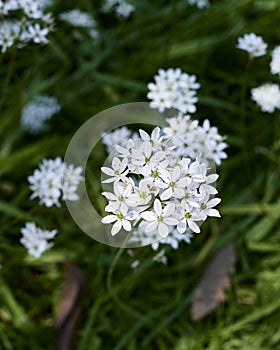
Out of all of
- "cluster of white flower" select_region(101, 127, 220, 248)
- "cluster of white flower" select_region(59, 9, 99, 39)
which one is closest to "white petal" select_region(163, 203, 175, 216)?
"cluster of white flower" select_region(101, 127, 220, 248)

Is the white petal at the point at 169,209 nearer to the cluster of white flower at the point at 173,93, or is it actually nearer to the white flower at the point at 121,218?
the white flower at the point at 121,218

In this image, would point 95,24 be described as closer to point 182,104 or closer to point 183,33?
point 183,33

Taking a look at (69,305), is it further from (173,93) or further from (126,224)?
(126,224)

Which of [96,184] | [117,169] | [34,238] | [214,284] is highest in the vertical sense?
[117,169]

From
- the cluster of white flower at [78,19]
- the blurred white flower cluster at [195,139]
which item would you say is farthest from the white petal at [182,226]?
the cluster of white flower at [78,19]

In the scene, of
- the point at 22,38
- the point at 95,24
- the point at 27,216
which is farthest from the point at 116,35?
the point at 27,216

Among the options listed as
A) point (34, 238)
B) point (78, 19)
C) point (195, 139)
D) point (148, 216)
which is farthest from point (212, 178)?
point (78, 19)

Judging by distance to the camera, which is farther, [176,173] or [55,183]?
[55,183]
